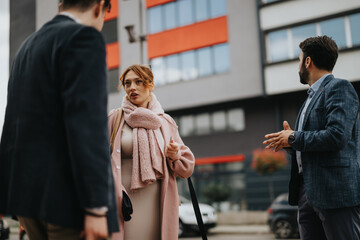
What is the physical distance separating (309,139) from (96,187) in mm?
1696

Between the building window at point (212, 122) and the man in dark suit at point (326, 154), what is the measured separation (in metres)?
18.9

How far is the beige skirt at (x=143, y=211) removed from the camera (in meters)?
2.98

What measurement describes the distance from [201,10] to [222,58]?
10.0 ft

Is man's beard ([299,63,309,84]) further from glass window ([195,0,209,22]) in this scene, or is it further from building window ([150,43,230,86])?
glass window ([195,0,209,22])

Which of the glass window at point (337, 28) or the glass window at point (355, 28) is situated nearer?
the glass window at point (355, 28)

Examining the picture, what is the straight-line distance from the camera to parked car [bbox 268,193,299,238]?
1105cm

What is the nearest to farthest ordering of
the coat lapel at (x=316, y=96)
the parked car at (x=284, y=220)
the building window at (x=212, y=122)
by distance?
the coat lapel at (x=316, y=96) < the parked car at (x=284, y=220) < the building window at (x=212, y=122)

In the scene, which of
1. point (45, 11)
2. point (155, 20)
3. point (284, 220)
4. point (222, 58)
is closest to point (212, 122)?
point (222, 58)

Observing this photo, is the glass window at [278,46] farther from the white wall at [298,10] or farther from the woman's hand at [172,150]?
the woman's hand at [172,150]

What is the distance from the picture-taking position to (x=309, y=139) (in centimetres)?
271

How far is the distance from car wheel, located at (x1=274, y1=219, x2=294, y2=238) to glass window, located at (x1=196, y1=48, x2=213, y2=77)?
11.9 metres

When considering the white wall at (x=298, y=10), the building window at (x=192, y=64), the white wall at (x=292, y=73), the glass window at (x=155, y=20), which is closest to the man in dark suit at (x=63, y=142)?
the white wall at (x=292, y=73)

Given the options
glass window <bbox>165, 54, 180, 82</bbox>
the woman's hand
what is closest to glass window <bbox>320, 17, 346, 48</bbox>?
glass window <bbox>165, 54, 180, 82</bbox>

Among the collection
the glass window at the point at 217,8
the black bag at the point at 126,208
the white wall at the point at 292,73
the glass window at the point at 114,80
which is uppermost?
the glass window at the point at 217,8
